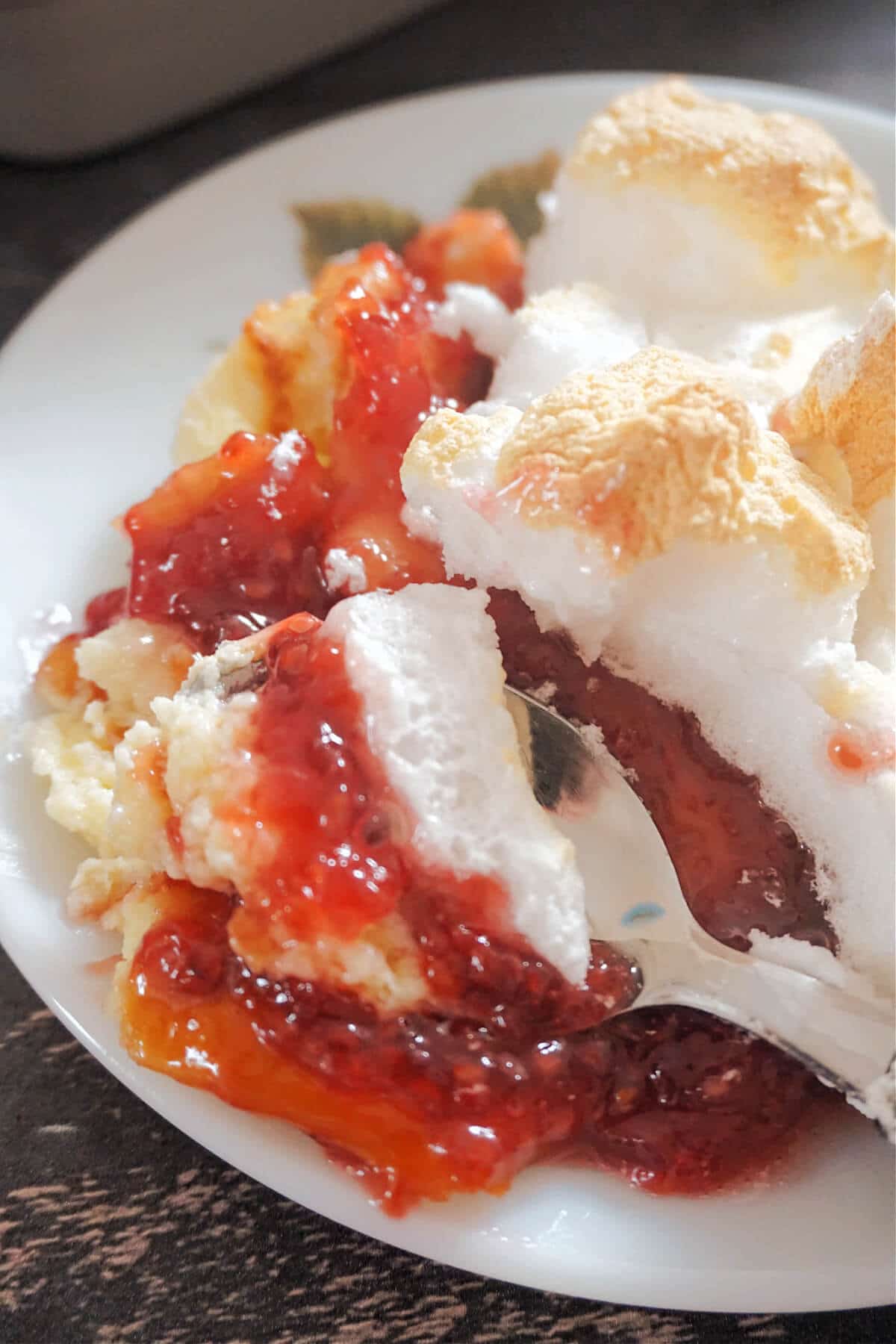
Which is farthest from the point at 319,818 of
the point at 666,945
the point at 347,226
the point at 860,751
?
the point at 347,226

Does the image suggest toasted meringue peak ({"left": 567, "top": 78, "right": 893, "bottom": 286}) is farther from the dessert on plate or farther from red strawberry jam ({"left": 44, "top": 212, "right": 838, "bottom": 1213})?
red strawberry jam ({"left": 44, "top": 212, "right": 838, "bottom": 1213})

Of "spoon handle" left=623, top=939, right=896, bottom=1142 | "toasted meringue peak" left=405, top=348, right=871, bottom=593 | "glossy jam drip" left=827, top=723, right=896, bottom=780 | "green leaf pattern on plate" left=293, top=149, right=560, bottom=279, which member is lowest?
"spoon handle" left=623, top=939, right=896, bottom=1142

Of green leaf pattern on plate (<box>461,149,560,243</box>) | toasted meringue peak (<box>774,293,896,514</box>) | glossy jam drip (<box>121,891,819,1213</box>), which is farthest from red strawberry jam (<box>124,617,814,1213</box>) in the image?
green leaf pattern on plate (<box>461,149,560,243</box>)

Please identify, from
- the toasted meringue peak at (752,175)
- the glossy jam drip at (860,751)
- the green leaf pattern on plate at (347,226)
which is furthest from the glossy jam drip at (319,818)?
the green leaf pattern on plate at (347,226)

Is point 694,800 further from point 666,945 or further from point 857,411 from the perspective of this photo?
point 857,411

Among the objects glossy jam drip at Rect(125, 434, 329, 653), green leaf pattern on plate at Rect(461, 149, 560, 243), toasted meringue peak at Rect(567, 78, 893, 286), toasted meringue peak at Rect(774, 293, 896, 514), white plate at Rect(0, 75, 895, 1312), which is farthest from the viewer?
green leaf pattern on plate at Rect(461, 149, 560, 243)

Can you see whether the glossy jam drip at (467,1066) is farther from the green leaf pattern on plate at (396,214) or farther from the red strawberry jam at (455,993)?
the green leaf pattern on plate at (396,214)

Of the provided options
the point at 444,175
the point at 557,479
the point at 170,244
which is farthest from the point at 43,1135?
the point at 444,175
